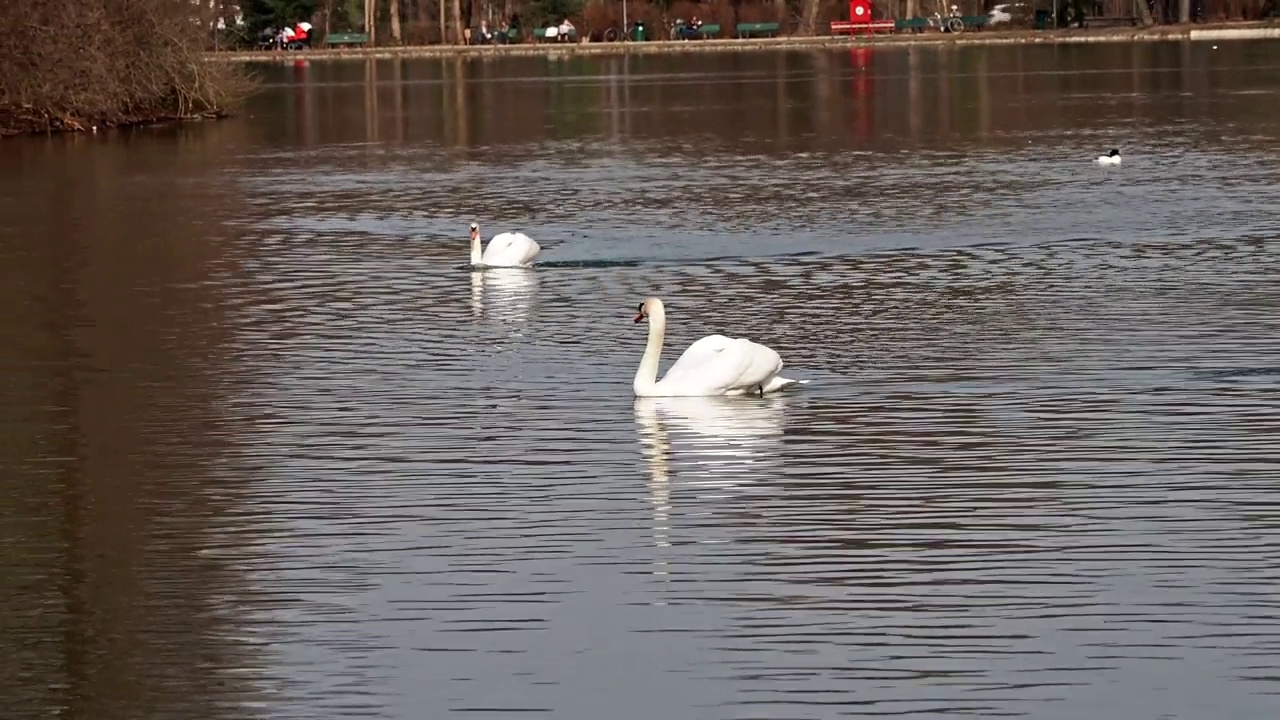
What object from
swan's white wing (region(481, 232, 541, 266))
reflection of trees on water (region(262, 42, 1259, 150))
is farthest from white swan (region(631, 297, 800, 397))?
reflection of trees on water (region(262, 42, 1259, 150))

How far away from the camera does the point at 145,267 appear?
22875 millimetres

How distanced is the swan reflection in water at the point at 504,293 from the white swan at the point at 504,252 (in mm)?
78

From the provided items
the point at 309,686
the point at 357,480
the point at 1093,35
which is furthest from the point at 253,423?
the point at 1093,35

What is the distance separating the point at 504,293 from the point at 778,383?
20.6 feet

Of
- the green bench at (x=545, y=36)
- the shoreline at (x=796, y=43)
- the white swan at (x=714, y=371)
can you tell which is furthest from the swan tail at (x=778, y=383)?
the green bench at (x=545, y=36)

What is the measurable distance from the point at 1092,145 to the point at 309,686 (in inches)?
1186

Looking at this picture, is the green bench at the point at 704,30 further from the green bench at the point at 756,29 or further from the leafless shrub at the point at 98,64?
the leafless shrub at the point at 98,64

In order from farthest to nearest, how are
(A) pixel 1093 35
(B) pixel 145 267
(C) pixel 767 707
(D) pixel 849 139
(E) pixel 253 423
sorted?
(A) pixel 1093 35, (D) pixel 849 139, (B) pixel 145 267, (E) pixel 253 423, (C) pixel 767 707

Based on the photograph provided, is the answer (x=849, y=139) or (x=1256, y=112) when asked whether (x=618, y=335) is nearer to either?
(x=849, y=139)

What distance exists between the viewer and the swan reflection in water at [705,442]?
11.5 m

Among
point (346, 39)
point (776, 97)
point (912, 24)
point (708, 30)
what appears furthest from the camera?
point (346, 39)

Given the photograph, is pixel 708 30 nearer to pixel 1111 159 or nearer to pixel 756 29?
pixel 756 29

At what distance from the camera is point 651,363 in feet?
45.6

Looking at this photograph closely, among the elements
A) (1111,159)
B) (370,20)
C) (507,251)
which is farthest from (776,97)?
(370,20)
